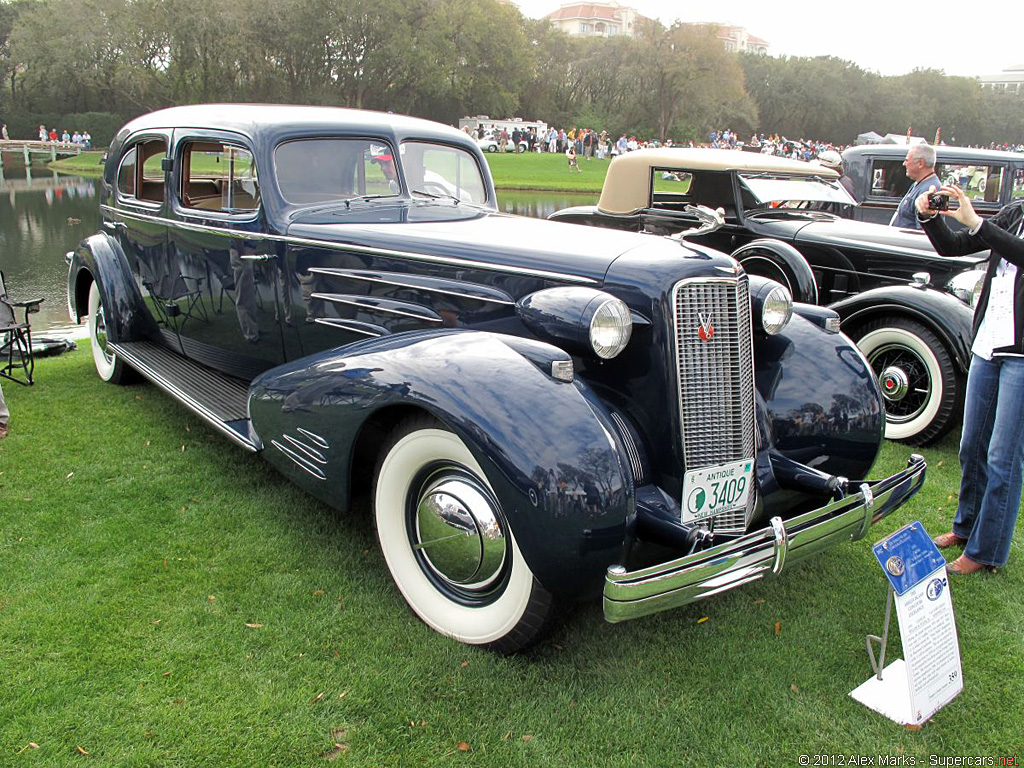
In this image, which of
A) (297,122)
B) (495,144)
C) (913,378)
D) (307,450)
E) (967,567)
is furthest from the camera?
(495,144)

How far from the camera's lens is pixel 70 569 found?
3152 millimetres

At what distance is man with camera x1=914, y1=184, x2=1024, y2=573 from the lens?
3029mm

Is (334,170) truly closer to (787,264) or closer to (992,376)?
(992,376)

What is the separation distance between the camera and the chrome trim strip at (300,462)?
3090 mm

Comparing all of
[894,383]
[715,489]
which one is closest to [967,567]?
[715,489]

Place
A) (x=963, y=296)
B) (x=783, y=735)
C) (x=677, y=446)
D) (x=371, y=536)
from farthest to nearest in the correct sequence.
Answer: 1. (x=963, y=296)
2. (x=371, y=536)
3. (x=677, y=446)
4. (x=783, y=735)

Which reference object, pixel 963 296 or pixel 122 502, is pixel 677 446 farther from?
pixel 963 296

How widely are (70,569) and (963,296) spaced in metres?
5.62

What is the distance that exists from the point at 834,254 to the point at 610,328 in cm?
477

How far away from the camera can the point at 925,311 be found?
486cm

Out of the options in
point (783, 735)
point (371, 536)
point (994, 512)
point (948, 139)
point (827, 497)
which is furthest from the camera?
point (948, 139)

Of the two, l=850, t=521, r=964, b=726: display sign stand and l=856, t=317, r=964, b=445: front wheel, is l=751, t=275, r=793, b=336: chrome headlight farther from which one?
l=856, t=317, r=964, b=445: front wheel

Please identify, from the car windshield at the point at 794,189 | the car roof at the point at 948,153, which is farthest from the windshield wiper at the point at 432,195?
the car roof at the point at 948,153

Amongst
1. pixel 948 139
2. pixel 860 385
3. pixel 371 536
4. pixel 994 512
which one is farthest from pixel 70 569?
pixel 948 139
